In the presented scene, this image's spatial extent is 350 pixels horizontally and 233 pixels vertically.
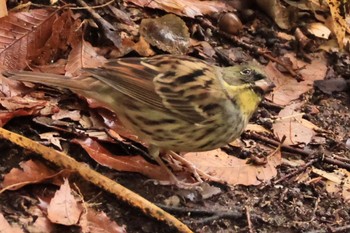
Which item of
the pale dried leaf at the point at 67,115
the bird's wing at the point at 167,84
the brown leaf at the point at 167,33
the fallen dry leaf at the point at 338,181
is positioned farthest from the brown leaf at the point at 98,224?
the brown leaf at the point at 167,33

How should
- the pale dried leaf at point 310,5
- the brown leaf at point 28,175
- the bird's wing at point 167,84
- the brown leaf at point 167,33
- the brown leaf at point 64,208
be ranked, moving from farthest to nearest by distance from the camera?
the pale dried leaf at point 310,5 → the brown leaf at point 167,33 → the bird's wing at point 167,84 → the brown leaf at point 28,175 → the brown leaf at point 64,208

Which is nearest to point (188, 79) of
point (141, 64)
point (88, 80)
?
point (141, 64)

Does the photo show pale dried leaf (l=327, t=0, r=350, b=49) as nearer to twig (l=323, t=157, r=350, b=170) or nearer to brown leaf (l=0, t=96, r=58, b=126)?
twig (l=323, t=157, r=350, b=170)

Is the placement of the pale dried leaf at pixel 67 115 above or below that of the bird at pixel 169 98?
below

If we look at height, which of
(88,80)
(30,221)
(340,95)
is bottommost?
(340,95)

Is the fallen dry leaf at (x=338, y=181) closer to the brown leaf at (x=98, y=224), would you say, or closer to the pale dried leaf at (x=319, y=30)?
the brown leaf at (x=98, y=224)

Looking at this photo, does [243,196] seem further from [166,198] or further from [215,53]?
[215,53]
